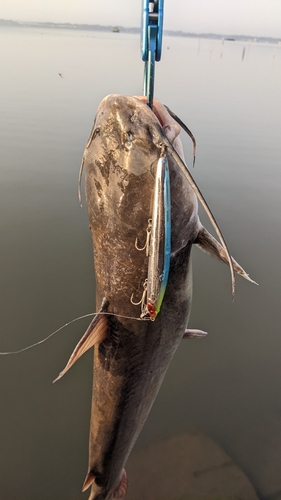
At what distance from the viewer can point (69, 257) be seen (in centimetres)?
481

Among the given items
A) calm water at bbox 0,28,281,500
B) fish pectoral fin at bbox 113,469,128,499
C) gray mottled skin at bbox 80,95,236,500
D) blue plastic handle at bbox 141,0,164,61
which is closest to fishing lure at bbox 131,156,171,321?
gray mottled skin at bbox 80,95,236,500

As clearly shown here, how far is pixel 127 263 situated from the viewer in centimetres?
188

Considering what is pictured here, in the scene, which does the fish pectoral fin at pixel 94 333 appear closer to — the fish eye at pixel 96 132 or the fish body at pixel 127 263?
the fish body at pixel 127 263

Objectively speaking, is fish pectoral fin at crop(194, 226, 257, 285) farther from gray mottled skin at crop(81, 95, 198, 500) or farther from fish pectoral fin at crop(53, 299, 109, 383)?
fish pectoral fin at crop(53, 299, 109, 383)

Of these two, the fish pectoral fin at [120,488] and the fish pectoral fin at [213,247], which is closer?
the fish pectoral fin at [213,247]

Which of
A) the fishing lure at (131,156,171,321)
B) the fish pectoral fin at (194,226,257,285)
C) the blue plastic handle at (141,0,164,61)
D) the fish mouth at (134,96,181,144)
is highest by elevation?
the blue plastic handle at (141,0,164,61)

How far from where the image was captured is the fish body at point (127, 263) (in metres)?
1.73

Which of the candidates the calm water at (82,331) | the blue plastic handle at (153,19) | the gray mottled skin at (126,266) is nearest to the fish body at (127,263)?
the gray mottled skin at (126,266)

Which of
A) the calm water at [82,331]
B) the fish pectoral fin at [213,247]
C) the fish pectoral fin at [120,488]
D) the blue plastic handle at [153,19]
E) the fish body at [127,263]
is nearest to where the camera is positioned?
the blue plastic handle at [153,19]

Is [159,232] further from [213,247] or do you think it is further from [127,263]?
[213,247]

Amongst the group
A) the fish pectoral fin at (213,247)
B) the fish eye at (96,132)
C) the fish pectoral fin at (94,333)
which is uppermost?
the fish eye at (96,132)

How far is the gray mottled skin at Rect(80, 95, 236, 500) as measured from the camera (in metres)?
1.73

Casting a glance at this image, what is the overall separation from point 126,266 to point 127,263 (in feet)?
0.06

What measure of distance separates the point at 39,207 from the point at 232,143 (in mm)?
5342
